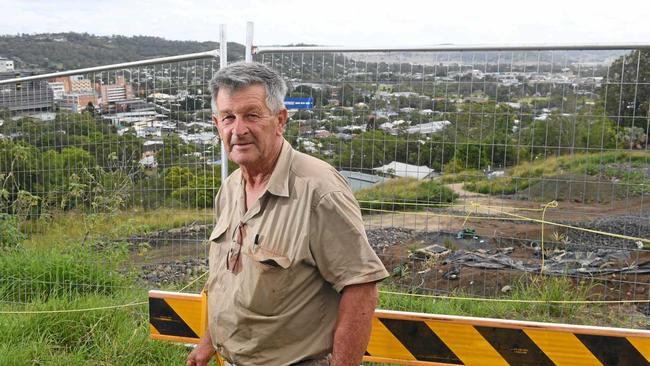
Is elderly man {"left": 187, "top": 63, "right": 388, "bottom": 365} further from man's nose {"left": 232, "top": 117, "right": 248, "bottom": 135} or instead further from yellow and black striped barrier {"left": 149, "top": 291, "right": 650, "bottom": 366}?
yellow and black striped barrier {"left": 149, "top": 291, "right": 650, "bottom": 366}

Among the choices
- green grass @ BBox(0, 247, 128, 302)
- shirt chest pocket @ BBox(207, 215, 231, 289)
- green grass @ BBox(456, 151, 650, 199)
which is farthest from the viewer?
green grass @ BBox(0, 247, 128, 302)

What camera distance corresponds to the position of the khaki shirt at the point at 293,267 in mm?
2230

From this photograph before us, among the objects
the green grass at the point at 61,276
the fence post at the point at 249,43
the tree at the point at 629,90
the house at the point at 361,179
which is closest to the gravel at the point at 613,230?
the tree at the point at 629,90

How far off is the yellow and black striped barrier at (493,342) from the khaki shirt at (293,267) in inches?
32.7

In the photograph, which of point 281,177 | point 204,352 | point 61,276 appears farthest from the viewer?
point 61,276

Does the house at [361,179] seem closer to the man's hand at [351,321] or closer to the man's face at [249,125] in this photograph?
the man's face at [249,125]

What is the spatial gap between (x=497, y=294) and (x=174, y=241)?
2.41 meters

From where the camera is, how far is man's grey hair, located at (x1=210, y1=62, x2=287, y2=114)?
235 cm

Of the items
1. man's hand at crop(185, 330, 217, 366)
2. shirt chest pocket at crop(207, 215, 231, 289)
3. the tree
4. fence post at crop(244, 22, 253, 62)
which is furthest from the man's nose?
the tree

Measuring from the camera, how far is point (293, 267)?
2260mm

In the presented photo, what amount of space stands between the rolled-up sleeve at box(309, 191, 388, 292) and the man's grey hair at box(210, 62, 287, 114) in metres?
0.44

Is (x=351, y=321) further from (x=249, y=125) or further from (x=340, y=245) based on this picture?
(x=249, y=125)

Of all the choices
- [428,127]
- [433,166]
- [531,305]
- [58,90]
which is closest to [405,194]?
[433,166]

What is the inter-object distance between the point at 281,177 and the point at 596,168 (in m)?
2.42
